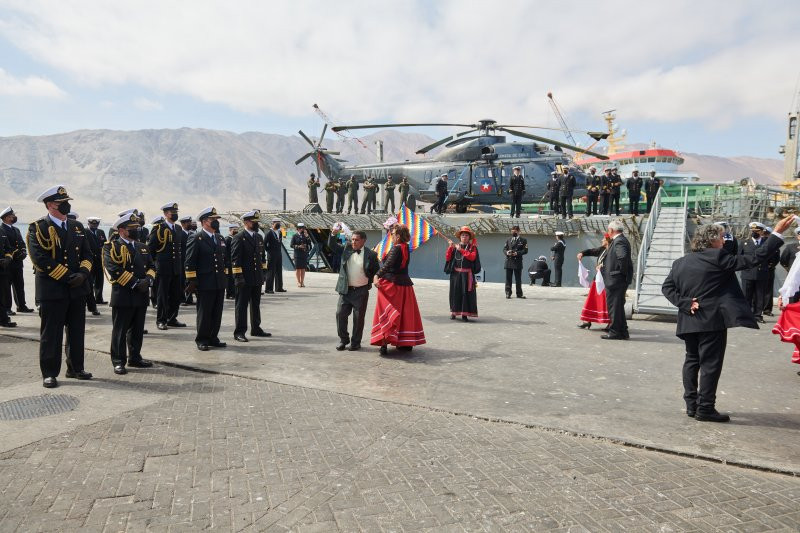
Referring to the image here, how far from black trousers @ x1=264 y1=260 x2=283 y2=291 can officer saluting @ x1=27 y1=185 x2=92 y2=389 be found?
25.6 ft

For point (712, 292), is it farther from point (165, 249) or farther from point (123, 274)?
point (165, 249)

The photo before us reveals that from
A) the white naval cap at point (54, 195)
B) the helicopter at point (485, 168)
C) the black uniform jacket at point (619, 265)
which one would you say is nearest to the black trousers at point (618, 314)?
the black uniform jacket at point (619, 265)

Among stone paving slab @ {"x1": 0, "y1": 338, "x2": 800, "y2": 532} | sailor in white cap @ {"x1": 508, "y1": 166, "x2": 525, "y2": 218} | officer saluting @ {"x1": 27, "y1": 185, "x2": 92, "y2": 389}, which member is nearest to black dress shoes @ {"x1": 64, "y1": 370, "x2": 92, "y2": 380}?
officer saluting @ {"x1": 27, "y1": 185, "x2": 92, "y2": 389}

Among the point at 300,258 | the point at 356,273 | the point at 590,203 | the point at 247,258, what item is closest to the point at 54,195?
the point at 247,258

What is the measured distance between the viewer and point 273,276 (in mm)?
14164

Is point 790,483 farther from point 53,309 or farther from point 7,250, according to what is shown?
point 7,250

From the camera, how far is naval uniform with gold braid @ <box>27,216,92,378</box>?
561 cm

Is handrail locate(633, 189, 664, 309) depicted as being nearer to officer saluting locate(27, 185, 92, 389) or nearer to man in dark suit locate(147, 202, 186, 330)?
man in dark suit locate(147, 202, 186, 330)

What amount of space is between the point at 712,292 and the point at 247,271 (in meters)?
6.12

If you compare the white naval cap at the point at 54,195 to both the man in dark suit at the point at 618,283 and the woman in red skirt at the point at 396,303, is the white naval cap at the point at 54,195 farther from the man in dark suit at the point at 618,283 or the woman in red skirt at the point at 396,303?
the man in dark suit at the point at 618,283

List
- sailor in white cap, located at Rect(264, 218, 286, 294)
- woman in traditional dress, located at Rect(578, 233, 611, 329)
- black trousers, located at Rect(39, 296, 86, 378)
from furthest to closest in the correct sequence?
sailor in white cap, located at Rect(264, 218, 286, 294), woman in traditional dress, located at Rect(578, 233, 611, 329), black trousers, located at Rect(39, 296, 86, 378)

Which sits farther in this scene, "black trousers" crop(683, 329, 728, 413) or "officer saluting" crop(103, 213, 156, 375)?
"officer saluting" crop(103, 213, 156, 375)

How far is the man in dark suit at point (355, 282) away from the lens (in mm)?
7520

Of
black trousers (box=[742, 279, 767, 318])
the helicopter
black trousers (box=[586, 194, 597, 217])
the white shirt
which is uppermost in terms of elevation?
the helicopter
